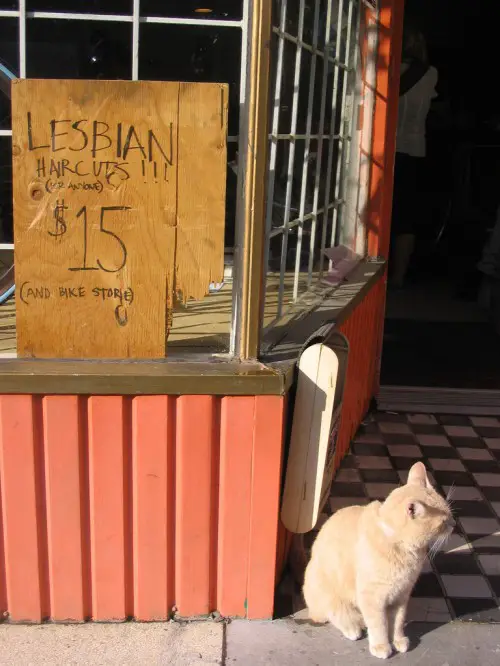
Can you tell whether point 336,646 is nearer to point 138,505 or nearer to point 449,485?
point 138,505

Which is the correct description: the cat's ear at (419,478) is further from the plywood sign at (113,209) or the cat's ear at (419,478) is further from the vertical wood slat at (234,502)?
the plywood sign at (113,209)

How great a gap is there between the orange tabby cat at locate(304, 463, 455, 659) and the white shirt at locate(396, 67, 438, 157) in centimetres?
430

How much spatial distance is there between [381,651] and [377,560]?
358 millimetres

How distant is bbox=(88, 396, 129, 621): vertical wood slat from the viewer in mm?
2701

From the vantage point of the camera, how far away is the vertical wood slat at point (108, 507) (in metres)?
2.70

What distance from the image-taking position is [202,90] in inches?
102

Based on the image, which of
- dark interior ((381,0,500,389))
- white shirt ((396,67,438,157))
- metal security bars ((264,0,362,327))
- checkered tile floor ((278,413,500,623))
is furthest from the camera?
dark interior ((381,0,500,389))

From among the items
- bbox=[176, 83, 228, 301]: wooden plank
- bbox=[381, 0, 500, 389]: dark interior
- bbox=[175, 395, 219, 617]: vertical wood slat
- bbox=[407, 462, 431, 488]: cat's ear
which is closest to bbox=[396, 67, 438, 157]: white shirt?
bbox=[381, 0, 500, 389]: dark interior

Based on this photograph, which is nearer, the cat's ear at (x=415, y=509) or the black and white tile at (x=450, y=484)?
the cat's ear at (x=415, y=509)

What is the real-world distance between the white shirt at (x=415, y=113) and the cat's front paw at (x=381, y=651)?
465cm

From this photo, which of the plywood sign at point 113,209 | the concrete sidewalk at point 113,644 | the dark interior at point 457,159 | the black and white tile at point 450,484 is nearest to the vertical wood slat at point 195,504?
the concrete sidewalk at point 113,644

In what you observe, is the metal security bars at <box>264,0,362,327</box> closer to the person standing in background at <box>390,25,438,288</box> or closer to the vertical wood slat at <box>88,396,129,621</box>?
the vertical wood slat at <box>88,396,129,621</box>

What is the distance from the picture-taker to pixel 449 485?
4.10 m

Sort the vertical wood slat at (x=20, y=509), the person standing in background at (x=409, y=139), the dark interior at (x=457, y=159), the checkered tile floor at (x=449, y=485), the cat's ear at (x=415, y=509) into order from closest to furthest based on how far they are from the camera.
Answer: the cat's ear at (x=415, y=509) < the vertical wood slat at (x=20, y=509) < the checkered tile floor at (x=449, y=485) < the person standing in background at (x=409, y=139) < the dark interior at (x=457, y=159)
